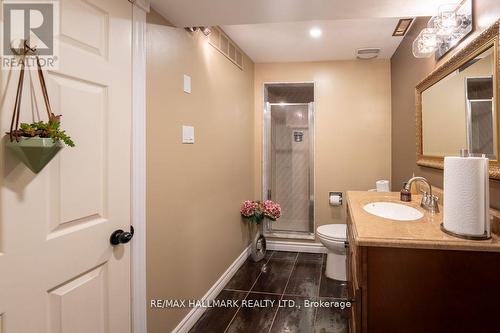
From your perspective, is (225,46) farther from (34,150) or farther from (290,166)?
(34,150)

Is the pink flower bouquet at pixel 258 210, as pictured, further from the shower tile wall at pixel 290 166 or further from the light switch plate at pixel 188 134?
the light switch plate at pixel 188 134

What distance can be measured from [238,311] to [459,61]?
2200mm

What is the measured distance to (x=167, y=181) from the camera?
1.81 meters

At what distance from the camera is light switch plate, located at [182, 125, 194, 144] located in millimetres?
1986

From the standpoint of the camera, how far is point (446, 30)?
1.63m

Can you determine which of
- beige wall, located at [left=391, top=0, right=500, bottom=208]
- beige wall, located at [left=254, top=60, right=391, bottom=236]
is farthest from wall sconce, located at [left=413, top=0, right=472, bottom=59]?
beige wall, located at [left=254, top=60, right=391, bottom=236]

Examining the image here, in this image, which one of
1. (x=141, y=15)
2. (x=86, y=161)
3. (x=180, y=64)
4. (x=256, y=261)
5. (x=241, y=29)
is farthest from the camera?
(x=256, y=261)

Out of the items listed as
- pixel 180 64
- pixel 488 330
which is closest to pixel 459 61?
pixel 488 330

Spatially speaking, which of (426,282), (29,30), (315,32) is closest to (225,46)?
(315,32)

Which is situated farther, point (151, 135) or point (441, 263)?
point (151, 135)

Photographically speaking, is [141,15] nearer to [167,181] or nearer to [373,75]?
[167,181]

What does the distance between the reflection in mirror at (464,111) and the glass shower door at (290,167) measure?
168 centimetres

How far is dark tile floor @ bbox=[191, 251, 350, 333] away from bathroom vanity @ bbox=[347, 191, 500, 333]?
108 cm

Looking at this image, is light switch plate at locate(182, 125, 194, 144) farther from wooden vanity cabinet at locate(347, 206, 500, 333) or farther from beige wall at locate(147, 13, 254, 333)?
wooden vanity cabinet at locate(347, 206, 500, 333)
